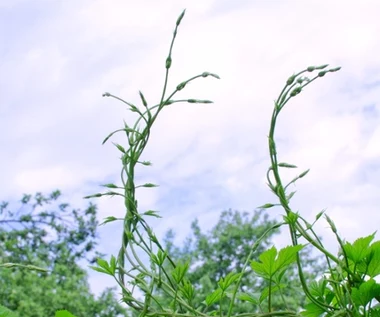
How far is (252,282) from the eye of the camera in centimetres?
680

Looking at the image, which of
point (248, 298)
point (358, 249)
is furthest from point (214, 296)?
point (358, 249)

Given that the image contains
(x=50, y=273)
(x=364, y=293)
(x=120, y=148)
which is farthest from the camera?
(x=50, y=273)

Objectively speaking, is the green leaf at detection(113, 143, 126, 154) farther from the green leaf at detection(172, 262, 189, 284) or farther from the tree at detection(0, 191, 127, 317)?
the tree at detection(0, 191, 127, 317)

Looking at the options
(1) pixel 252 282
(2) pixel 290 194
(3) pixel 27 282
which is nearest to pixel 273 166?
(2) pixel 290 194

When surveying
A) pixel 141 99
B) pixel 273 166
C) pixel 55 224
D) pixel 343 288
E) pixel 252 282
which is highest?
pixel 55 224

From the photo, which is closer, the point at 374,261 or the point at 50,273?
the point at 374,261

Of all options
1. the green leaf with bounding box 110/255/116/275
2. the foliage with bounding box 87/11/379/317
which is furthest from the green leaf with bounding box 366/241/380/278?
the green leaf with bounding box 110/255/116/275

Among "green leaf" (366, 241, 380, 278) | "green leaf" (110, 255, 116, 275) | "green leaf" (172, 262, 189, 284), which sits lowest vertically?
"green leaf" (366, 241, 380, 278)

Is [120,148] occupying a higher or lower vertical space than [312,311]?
higher

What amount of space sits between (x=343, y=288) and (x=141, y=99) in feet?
0.88

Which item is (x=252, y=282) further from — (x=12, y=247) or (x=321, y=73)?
(x=321, y=73)

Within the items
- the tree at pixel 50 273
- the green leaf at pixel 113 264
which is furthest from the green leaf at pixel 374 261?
the tree at pixel 50 273

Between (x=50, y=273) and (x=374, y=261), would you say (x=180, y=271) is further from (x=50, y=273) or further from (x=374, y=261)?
(x=50, y=273)

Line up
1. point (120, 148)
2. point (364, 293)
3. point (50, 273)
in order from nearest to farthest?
point (364, 293)
point (120, 148)
point (50, 273)
